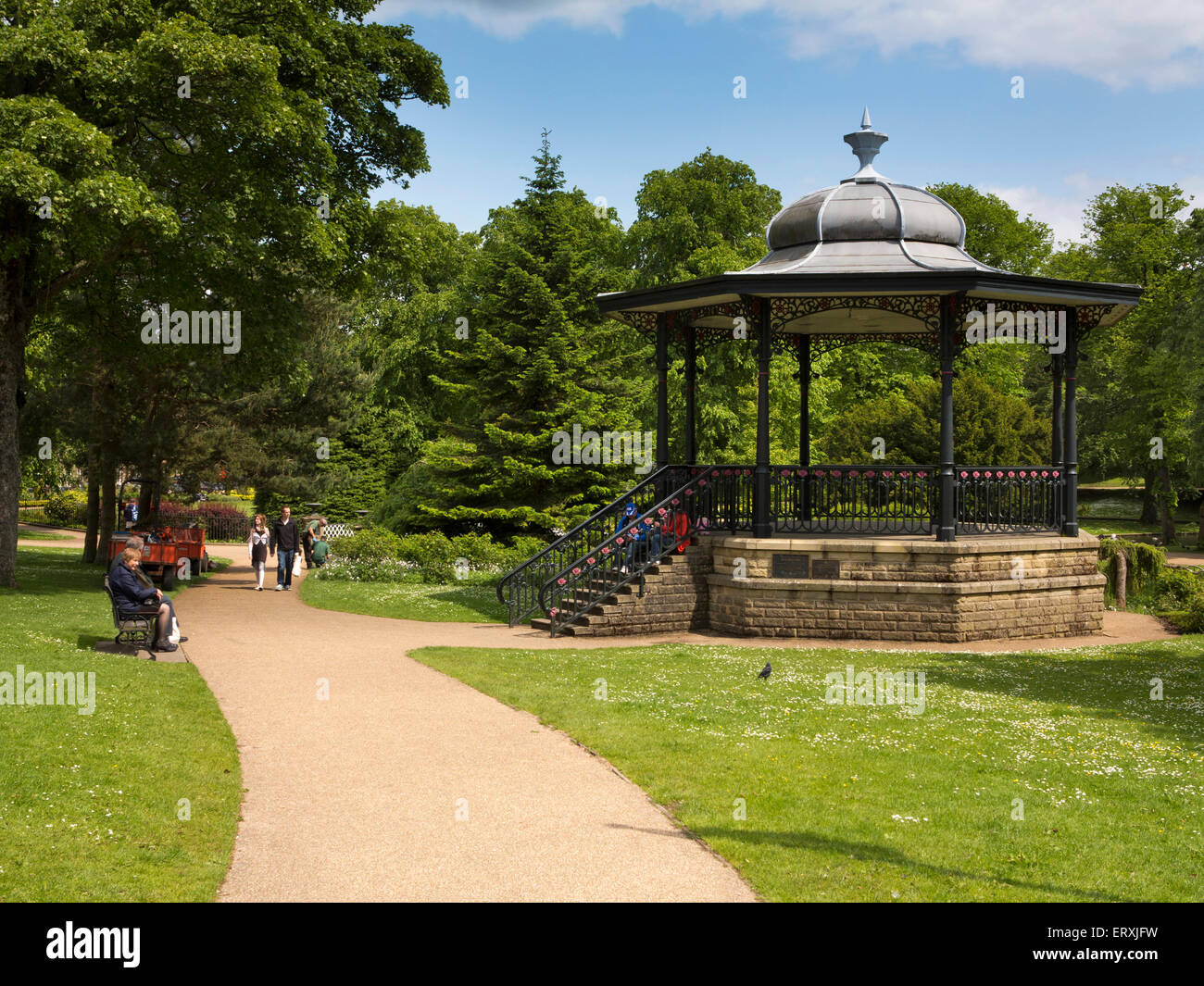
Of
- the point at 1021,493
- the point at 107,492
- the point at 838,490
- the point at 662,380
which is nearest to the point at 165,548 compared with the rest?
the point at 107,492

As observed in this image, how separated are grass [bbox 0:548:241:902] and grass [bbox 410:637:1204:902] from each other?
126 inches

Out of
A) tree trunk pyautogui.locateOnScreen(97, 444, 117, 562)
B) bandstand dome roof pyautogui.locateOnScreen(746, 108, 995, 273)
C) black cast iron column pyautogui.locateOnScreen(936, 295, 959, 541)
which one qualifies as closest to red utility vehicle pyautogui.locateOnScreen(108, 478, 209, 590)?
tree trunk pyautogui.locateOnScreen(97, 444, 117, 562)

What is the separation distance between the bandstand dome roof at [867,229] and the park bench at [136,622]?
10.7 metres

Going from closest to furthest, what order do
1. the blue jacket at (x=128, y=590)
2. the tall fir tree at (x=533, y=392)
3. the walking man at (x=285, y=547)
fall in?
the blue jacket at (x=128, y=590)
the walking man at (x=285, y=547)
the tall fir tree at (x=533, y=392)

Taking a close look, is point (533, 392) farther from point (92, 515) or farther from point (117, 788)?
point (117, 788)

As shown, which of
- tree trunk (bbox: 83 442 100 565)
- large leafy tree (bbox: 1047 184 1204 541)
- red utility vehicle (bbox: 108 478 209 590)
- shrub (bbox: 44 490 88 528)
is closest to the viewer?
red utility vehicle (bbox: 108 478 209 590)

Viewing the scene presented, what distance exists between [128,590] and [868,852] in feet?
34.0

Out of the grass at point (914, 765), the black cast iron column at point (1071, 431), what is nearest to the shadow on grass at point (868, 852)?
the grass at point (914, 765)

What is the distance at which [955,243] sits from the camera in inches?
772

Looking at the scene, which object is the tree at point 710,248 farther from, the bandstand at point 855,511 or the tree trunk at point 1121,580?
the bandstand at point 855,511

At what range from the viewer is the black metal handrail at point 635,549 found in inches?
717

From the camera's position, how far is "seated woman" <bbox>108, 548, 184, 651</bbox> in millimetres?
13703

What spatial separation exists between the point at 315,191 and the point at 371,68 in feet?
14.4

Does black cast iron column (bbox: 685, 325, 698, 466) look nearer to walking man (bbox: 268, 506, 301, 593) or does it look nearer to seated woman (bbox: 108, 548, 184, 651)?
seated woman (bbox: 108, 548, 184, 651)
